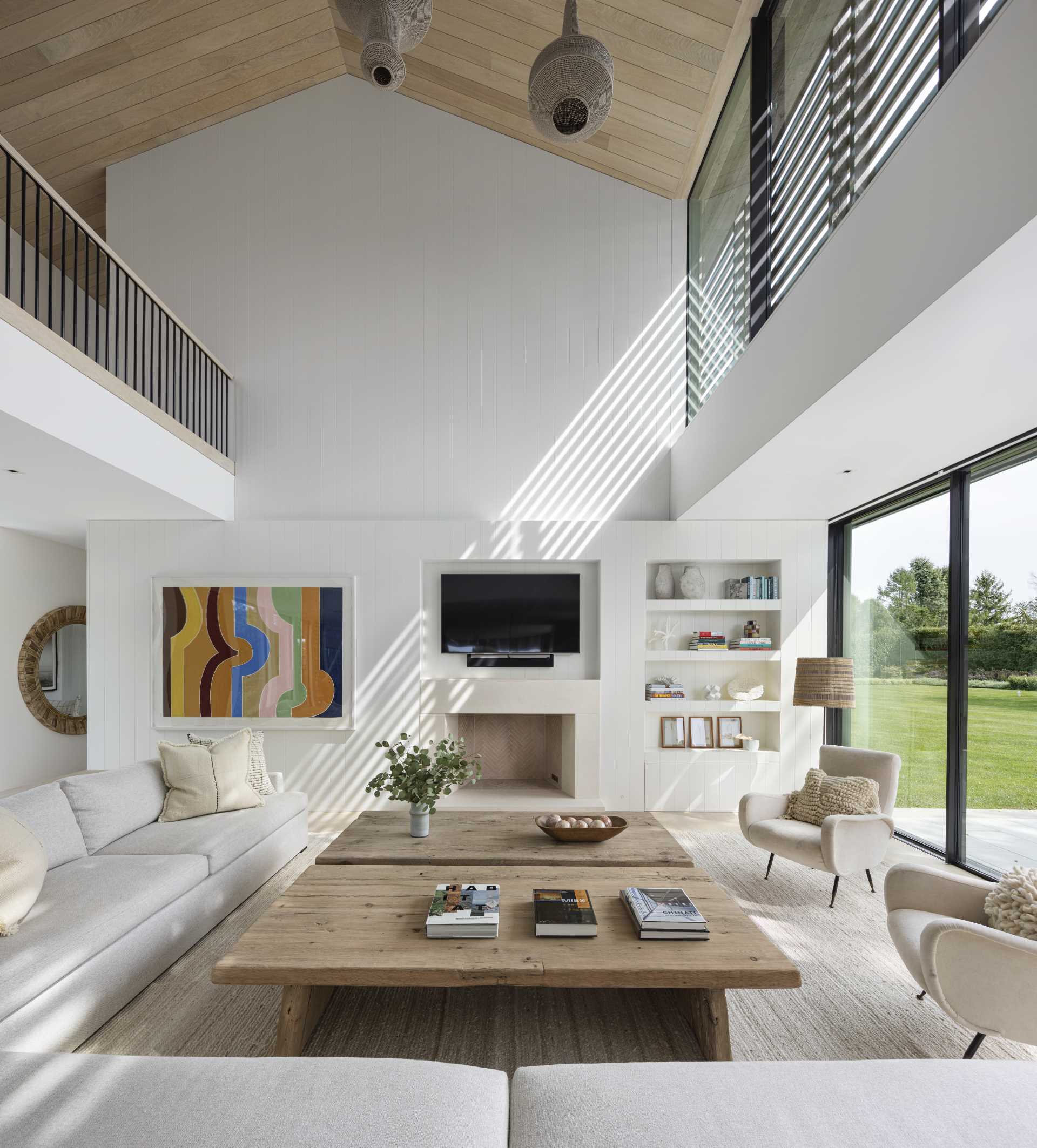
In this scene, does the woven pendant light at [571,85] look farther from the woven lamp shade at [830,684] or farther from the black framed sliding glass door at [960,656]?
the woven lamp shade at [830,684]

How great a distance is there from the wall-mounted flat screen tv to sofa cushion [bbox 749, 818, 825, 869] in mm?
2103

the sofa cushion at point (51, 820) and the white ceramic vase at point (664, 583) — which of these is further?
the white ceramic vase at point (664, 583)

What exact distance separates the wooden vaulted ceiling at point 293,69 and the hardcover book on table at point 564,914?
461 cm

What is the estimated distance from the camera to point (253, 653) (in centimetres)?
550

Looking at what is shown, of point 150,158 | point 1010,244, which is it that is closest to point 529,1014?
point 1010,244

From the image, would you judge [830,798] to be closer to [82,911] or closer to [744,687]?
[744,687]

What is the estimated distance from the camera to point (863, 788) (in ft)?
12.3

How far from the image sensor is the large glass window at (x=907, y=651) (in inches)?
175

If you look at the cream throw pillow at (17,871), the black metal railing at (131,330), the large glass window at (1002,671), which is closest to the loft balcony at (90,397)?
the black metal railing at (131,330)

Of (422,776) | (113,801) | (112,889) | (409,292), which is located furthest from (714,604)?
(112,889)

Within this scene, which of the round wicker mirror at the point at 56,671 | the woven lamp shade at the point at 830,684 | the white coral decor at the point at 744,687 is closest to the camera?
the woven lamp shade at the point at 830,684

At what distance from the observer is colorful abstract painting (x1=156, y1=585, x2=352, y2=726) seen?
5480 mm

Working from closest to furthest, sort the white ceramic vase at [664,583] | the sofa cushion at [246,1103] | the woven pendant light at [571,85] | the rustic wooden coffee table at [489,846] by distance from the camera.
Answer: the sofa cushion at [246,1103] < the woven pendant light at [571,85] < the rustic wooden coffee table at [489,846] < the white ceramic vase at [664,583]

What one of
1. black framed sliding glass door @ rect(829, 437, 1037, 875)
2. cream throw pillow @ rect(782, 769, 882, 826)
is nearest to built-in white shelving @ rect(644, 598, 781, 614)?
black framed sliding glass door @ rect(829, 437, 1037, 875)
